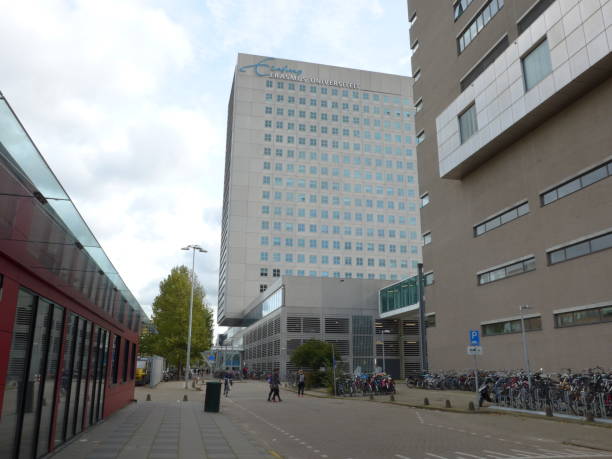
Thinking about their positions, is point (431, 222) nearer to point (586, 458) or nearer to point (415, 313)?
point (415, 313)

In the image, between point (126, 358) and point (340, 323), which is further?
point (340, 323)

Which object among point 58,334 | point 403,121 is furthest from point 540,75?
point 403,121

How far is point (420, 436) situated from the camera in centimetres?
1416

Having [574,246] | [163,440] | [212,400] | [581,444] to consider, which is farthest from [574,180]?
[163,440]

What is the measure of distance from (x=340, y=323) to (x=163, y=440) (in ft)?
170

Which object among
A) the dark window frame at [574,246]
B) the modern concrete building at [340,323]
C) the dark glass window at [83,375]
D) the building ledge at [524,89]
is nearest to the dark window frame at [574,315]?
the dark window frame at [574,246]

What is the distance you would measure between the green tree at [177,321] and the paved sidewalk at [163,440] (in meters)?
32.2

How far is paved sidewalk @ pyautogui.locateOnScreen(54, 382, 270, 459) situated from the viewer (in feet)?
36.0

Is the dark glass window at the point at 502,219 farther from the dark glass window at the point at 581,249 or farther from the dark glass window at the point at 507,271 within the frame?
the dark glass window at the point at 581,249

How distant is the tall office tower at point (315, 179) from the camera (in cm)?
9319

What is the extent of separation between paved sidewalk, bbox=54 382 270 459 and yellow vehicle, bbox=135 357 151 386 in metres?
28.3

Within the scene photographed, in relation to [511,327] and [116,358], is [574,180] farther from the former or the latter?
[116,358]

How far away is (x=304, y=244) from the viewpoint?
313ft

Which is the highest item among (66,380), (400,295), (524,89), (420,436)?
(524,89)
